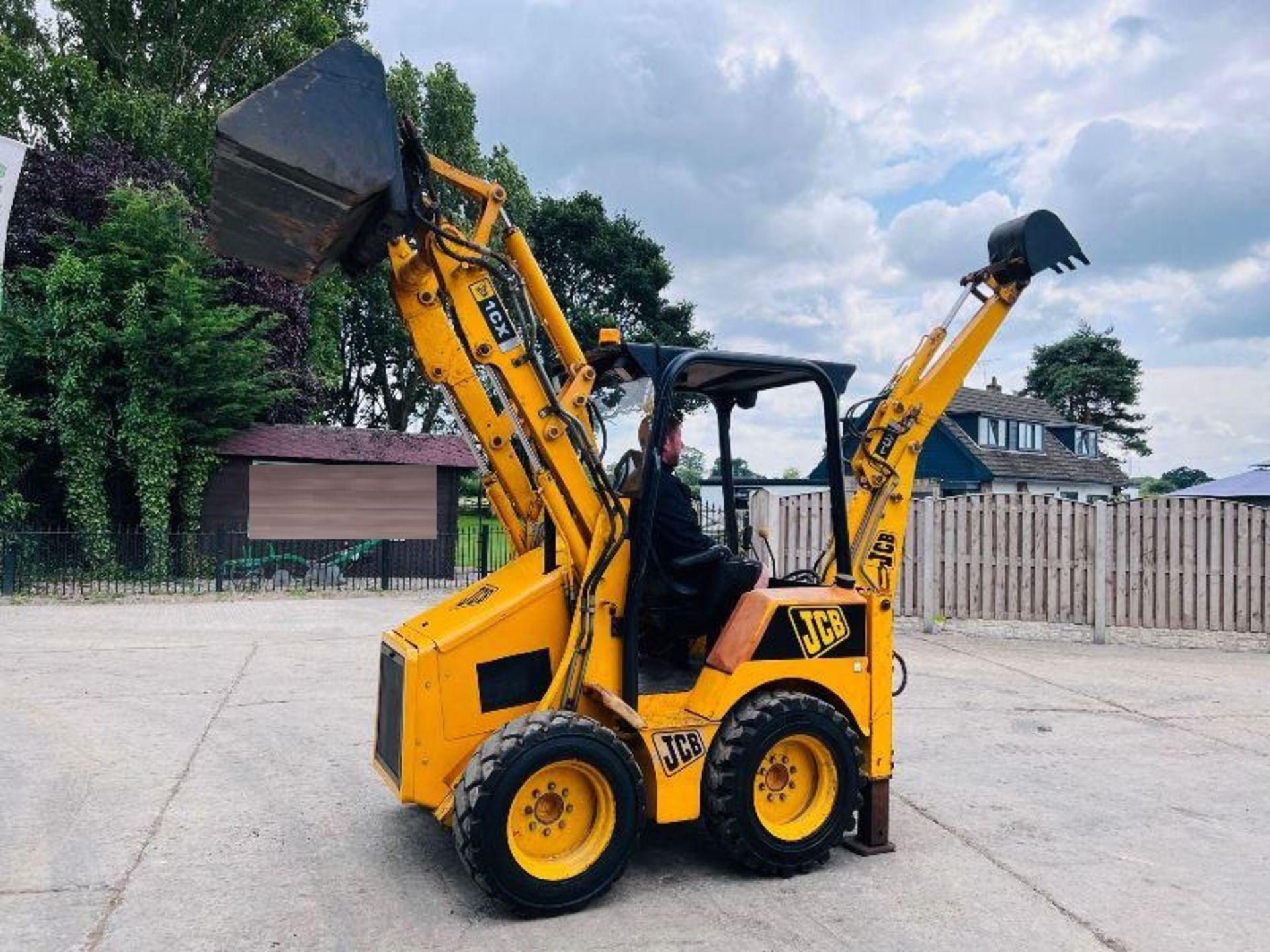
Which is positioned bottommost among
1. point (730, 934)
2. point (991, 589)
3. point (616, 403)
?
point (730, 934)

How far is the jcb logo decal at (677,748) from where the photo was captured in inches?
179

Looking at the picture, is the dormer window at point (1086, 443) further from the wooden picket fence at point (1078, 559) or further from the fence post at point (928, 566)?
the fence post at point (928, 566)

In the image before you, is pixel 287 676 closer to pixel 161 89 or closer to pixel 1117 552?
pixel 1117 552

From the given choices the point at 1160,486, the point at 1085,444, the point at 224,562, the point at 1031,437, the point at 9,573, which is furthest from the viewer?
the point at 1160,486

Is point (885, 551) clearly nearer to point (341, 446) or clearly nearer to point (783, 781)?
point (783, 781)

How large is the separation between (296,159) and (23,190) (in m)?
19.9

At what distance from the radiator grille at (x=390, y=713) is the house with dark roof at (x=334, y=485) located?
52.4ft

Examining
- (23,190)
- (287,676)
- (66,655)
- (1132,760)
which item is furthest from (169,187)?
(1132,760)

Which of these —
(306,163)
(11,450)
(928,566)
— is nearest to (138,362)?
(11,450)

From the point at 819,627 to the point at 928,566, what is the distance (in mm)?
8862

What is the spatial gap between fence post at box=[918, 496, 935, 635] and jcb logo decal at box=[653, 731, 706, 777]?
363 inches

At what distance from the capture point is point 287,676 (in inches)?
385

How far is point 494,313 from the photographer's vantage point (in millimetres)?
4730

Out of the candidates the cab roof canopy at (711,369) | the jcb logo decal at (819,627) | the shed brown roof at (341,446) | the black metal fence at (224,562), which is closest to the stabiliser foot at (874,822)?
the jcb logo decal at (819,627)
